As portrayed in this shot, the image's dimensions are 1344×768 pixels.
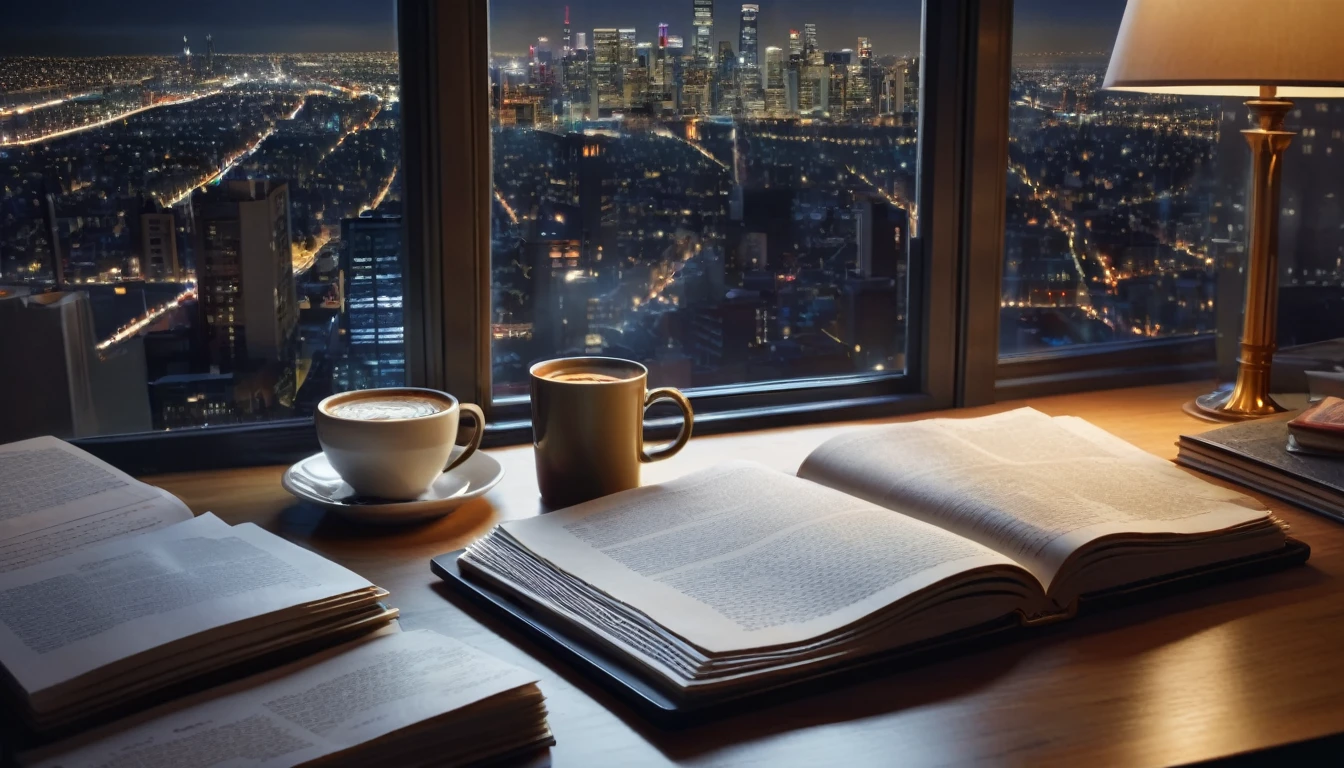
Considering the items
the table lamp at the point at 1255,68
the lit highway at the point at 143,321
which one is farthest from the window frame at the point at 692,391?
the table lamp at the point at 1255,68

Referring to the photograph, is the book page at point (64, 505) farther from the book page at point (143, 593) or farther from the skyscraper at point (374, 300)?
the skyscraper at point (374, 300)

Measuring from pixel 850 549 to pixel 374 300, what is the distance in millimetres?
707

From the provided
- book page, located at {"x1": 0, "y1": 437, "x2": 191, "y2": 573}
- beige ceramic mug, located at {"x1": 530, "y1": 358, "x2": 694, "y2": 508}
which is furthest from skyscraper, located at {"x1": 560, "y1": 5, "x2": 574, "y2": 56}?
book page, located at {"x1": 0, "y1": 437, "x2": 191, "y2": 573}

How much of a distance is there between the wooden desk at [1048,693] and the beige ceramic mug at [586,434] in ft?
0.38

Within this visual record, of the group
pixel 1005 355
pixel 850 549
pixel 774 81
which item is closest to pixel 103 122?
pixel 774 81

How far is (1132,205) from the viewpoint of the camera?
67.2 inches

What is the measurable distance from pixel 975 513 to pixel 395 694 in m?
0.49

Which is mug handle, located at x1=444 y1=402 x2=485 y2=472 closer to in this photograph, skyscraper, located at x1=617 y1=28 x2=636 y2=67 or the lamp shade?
skyscraper, located at x1=617 y1=28 x2=636 y2=67

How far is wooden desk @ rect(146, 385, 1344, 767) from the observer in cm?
70

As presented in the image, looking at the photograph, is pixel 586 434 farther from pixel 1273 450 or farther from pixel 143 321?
pixel 1273 450

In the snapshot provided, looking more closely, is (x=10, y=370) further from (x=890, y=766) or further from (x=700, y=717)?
(x=890, y=766)

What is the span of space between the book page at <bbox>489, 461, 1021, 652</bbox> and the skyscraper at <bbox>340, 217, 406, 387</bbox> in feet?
1.52

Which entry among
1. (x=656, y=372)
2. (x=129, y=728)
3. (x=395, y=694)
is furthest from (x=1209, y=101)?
(x=129, y=728)

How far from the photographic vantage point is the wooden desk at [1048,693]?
0.70 meters
